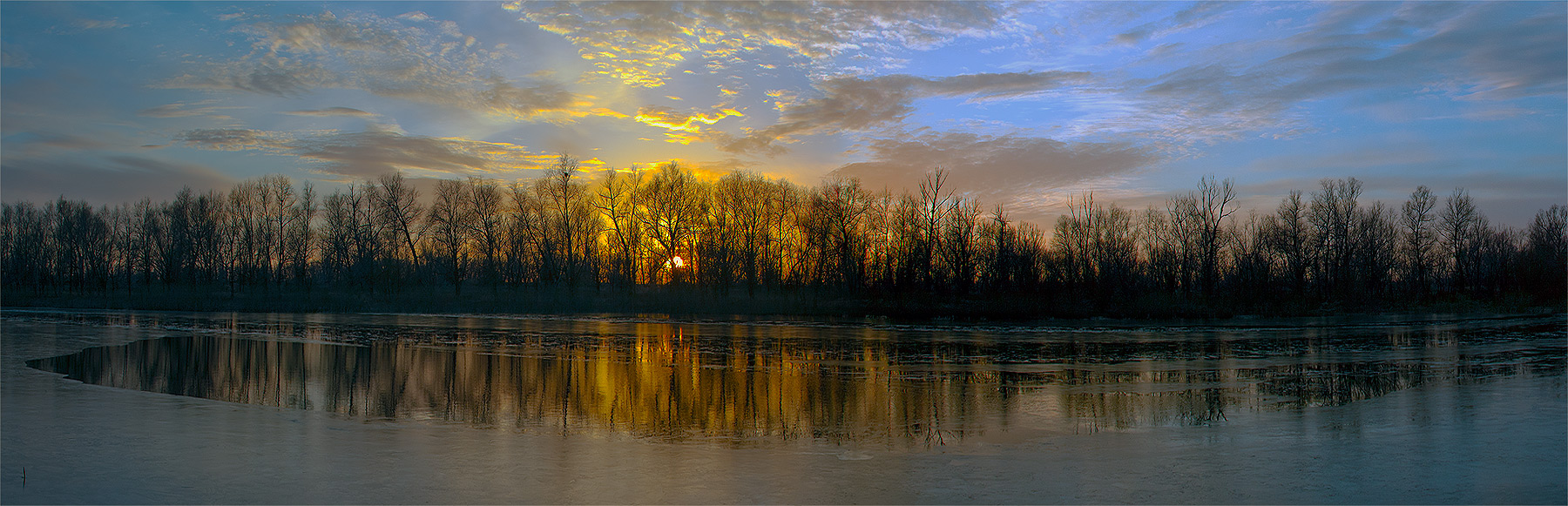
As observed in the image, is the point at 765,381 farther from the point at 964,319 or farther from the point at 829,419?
the point at 964,319

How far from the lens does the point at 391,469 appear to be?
7.11 m

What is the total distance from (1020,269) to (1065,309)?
65.5 feet

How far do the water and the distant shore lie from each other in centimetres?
2456

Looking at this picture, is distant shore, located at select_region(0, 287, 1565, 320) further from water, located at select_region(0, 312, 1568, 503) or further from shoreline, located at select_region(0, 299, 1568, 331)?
water, located at select_region(0, 312, 1568, 503)

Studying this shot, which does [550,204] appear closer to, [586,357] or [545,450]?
[586,357]

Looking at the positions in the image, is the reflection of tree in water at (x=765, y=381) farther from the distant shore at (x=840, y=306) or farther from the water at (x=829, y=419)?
the distant shore at (x=840, y=306)

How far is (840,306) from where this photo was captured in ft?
174

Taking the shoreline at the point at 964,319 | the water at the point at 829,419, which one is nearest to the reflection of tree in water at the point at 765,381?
the water at the point at 829,419

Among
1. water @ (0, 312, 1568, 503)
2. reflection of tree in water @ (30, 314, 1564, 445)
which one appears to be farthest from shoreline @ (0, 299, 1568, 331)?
water @ (0, 312, 1568, 503)

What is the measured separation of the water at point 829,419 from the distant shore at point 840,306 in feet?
80.6

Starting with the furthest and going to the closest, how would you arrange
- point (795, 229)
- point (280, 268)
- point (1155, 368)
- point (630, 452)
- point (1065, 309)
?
point (280, 268), point (795, 229), point (1065, 309), point (1155, 368), point (630, 452)

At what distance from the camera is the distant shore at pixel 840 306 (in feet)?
150

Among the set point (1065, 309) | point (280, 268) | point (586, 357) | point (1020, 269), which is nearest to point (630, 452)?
point (586, 357)

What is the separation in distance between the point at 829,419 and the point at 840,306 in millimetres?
43040
